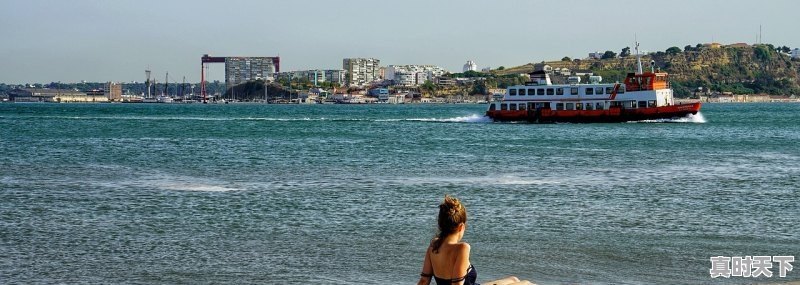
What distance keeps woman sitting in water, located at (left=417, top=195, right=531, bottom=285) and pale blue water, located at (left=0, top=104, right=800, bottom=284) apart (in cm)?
679

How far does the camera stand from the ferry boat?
83.1 metres

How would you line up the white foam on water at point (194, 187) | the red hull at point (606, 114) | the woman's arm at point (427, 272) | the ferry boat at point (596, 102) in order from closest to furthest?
the woman's arm at point (427, 272) → the white foam on water at point (194, 187) → the red hull at point (606, 114) → the ferry boat at point (596, 102)

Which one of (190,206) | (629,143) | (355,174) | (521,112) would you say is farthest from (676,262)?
(521,112)

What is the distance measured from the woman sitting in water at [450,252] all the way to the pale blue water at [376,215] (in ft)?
22.3

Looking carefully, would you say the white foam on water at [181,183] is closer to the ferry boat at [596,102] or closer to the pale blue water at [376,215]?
the pale blue water at [376,215]

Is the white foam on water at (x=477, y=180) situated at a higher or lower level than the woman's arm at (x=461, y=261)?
lower

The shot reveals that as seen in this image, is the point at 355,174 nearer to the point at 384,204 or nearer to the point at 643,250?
the point at 384,204

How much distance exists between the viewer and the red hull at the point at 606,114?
8262cm

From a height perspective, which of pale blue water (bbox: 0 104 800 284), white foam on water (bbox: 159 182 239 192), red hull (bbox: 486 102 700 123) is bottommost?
pale blue water (bbox: 0 104 800 284)

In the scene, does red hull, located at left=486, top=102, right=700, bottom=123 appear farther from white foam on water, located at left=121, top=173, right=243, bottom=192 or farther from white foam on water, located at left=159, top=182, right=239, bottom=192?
white foam on water, located at left=159, top=182, right=239, bottom=192

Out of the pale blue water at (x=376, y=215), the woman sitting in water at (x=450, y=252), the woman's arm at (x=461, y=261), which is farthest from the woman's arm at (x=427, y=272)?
the pale blue water at (x=376, y=215)

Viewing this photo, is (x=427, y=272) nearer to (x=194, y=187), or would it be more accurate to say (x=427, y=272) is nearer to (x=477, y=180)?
(x=194, y=187)

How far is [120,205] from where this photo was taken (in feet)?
84.8

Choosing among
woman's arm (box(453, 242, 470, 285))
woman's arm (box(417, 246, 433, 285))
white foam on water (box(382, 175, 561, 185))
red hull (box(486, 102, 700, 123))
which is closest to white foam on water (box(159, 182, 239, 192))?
white foam on water (box(382, 175, 561, 185))
